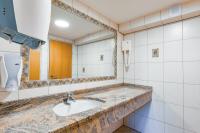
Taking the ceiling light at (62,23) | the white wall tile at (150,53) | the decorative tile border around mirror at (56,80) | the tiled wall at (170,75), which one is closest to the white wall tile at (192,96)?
the tiled wall at (170,75)

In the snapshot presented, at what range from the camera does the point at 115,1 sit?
1.38 metres

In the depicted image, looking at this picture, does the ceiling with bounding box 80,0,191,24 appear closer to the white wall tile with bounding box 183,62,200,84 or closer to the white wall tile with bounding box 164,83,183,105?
the white wall tile with bounding box 183,62,200,84

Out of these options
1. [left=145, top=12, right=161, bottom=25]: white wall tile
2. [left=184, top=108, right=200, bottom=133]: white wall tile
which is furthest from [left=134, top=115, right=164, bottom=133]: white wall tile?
[left=145, top=12, right=161, bottom=25]: white wall tile

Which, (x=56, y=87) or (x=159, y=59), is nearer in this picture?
(x=56, y=87)

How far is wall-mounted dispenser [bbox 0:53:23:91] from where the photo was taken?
0.75m

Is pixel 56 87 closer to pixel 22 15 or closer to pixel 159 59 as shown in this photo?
pixel 22 15

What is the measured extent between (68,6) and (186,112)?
72.0 inches

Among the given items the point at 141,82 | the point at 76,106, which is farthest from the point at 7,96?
the point at 141,82

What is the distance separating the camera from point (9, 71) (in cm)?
77

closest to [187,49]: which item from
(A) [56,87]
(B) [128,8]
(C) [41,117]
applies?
(B) [128,8]

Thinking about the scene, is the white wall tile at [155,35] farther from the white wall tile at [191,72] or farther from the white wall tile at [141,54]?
the white wall tile at [191,72]

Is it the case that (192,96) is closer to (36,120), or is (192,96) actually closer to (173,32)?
(173,32)

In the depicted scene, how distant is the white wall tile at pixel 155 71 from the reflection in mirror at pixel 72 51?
57 centimetres

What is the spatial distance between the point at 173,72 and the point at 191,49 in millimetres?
335
